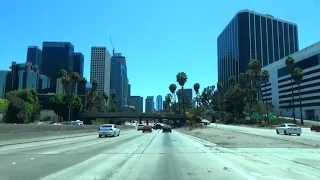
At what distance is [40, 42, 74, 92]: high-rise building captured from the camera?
15225 centimetres

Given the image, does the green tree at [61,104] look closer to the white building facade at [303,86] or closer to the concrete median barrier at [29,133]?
the white building facade at [303,86]

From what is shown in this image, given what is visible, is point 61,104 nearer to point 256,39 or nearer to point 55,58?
point 55,58

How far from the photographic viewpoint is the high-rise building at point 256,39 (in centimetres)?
17600

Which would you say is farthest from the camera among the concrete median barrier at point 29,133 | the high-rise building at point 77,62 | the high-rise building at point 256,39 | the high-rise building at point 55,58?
the high-rise building at point 256,39

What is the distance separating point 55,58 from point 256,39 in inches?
3722

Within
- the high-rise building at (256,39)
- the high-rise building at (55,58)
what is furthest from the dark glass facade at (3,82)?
the high-rise building at (256,39)

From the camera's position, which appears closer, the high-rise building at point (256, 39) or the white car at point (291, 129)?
the white car at point (291, 129)

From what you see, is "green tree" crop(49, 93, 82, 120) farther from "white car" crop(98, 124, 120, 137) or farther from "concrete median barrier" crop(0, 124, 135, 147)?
"concrete median barrier" crop(0, 124, 135, 147)

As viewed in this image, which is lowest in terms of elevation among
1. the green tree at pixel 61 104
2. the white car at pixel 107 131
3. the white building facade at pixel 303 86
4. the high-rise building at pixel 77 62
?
the white car at pixel 107 131

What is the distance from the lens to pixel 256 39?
17950 cm

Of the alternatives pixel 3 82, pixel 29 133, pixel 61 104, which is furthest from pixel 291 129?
pixel 3 82

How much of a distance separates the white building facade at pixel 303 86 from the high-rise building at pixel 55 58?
80639mm

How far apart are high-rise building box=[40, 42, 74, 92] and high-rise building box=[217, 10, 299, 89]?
7902cm

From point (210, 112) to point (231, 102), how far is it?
37.7 meters
